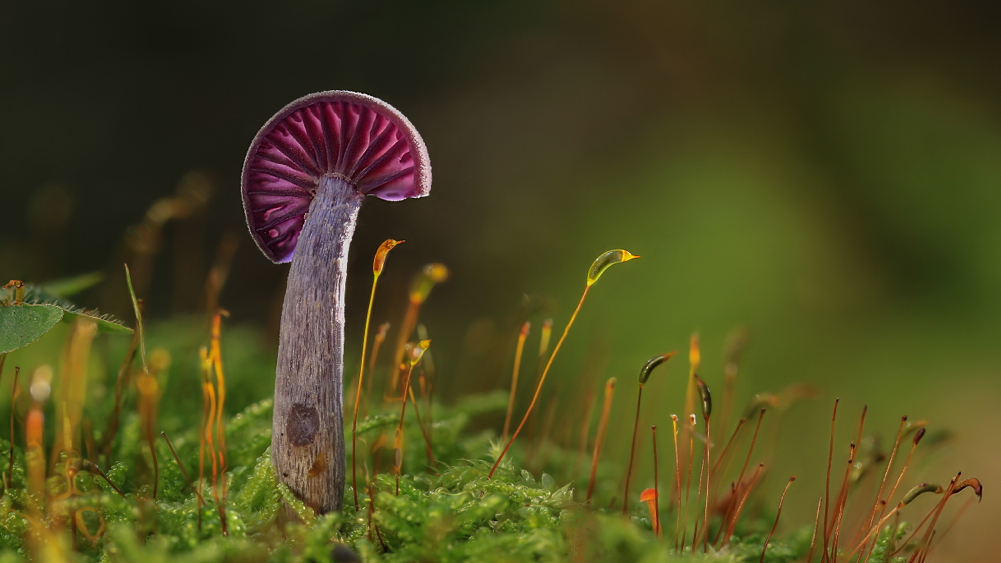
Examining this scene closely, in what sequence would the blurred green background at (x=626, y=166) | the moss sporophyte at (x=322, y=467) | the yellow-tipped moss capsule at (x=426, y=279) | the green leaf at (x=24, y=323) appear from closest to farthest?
the moss sporophyte at (x=322, y=467)
the green leaf at (x=24, y=323)
the yellow-tipped moss capsule at (x=426, y=279)
the blurred green background at (x=626, y=166)

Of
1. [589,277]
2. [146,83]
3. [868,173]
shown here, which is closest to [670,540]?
[589,277]

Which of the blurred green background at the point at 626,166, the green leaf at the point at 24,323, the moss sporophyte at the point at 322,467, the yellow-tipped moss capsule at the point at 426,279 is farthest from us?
the blurred green background at the point at 626,166

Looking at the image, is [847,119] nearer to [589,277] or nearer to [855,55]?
[855,55]

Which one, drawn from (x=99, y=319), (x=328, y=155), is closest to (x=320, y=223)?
(x=328, y=155)

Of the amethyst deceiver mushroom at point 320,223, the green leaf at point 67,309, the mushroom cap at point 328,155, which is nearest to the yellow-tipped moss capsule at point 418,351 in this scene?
the amethyst deceiver mushroom at point 320,223

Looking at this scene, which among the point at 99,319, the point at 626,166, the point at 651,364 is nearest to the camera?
the point at 651,364

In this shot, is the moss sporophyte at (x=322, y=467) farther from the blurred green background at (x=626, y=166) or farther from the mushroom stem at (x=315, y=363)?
the blurred green background at (x=626, y=166)

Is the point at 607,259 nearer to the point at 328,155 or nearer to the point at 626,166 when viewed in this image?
the point at 328,155
